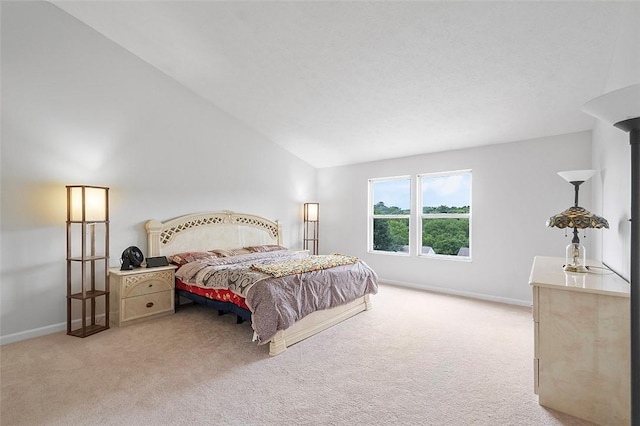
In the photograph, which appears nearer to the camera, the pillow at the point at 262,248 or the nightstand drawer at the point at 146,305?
the nightstand drawer at the point at 146,305

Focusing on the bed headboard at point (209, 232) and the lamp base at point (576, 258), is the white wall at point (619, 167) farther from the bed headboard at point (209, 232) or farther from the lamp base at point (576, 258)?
the bed headboard at point (209, 232)

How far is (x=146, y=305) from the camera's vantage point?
11.8 ft

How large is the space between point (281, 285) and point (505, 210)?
3374 millimetres

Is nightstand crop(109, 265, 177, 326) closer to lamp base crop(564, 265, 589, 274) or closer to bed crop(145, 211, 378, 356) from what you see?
bed crop(145, 211, 378, 356)

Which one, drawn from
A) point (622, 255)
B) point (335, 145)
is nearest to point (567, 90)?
point (622, 255)

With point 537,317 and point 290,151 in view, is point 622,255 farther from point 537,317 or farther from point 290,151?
point 290,151

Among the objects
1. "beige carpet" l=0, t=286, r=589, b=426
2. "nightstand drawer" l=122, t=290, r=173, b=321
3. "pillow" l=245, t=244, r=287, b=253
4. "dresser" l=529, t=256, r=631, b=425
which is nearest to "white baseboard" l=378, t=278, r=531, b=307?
"beige carpet" l=0, t=286, r=589, b=426

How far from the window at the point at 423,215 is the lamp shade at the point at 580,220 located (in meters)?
2.39

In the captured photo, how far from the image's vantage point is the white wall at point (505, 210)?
3.94 meters

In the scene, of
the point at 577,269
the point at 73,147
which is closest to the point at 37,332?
the point at 73,147

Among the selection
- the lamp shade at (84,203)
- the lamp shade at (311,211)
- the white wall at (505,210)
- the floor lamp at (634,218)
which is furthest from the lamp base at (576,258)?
the lamp shade at (84,203)

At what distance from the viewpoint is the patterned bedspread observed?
2.74 m

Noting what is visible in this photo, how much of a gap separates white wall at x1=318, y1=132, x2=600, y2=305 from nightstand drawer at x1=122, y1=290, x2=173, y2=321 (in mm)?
3593

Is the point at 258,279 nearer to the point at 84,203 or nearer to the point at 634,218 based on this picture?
the point at 84,203
